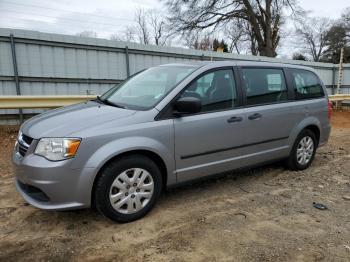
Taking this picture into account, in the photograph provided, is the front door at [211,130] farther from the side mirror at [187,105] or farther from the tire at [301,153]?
the tire at [301,153]

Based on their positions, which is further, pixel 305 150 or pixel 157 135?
pixel 305 150

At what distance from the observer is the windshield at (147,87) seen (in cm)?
374

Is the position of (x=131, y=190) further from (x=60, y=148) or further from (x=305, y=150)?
(x=305, y=150)

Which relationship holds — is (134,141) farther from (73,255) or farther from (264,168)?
→ (264,168)

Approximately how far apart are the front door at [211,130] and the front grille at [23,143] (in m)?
1.52

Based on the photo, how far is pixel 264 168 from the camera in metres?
5.42

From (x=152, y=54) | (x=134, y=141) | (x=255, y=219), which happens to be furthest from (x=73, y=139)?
(x=152, y=54)

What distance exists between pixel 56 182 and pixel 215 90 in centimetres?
215

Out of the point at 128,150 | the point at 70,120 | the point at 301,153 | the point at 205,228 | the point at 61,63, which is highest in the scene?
the point at 61,63

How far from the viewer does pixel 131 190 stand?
3367 mm

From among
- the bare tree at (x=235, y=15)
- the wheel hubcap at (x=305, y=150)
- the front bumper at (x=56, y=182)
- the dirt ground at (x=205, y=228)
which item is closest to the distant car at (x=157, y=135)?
the front bumper at (x=56, y=182)

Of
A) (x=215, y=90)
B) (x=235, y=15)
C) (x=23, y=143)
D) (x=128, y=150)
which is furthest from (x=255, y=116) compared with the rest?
(x=235, y=15)

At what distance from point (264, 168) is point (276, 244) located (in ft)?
8.36

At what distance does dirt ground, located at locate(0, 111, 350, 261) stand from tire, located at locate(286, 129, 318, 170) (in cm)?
53
